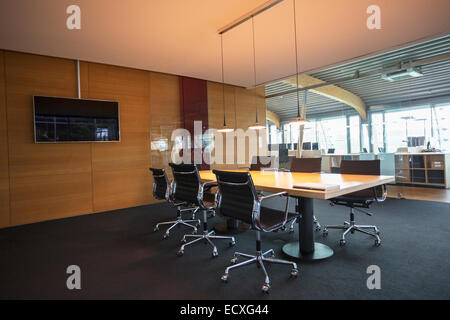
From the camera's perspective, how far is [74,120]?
5.35 meters

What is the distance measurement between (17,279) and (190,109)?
16.6 ft

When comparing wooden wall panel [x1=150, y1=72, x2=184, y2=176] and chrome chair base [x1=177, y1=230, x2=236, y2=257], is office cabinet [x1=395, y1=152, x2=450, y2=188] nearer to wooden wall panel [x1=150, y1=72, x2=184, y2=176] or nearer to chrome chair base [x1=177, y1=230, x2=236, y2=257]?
chrome chair base [x1=177, y1=230, x2=236, y2=257]

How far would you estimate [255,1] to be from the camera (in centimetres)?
345

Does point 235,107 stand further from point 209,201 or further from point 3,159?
point 3,159

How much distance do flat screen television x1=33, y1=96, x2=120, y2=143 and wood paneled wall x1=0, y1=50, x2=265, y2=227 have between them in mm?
146

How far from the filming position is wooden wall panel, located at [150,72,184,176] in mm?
6370

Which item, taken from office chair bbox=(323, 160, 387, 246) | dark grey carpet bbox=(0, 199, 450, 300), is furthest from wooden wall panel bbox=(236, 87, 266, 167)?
office chair bbox=(323, 160, 387, 246)

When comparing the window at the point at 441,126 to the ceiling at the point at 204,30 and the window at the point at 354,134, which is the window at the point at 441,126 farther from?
the ceiling at the point at 204,30

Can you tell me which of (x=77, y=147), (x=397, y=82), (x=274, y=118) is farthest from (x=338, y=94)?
(x=77, y=147)

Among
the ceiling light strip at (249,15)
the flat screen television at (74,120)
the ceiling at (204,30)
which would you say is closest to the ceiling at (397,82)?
the ceiling at (204,30)

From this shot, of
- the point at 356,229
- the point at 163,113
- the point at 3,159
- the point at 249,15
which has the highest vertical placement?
the point at 249,15

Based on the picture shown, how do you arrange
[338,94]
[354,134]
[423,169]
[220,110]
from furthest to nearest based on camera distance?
[338,94], [354,134], [220,110], [423,169]

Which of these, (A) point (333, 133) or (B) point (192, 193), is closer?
(B) point (192, 193)

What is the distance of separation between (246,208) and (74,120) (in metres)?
4.46
